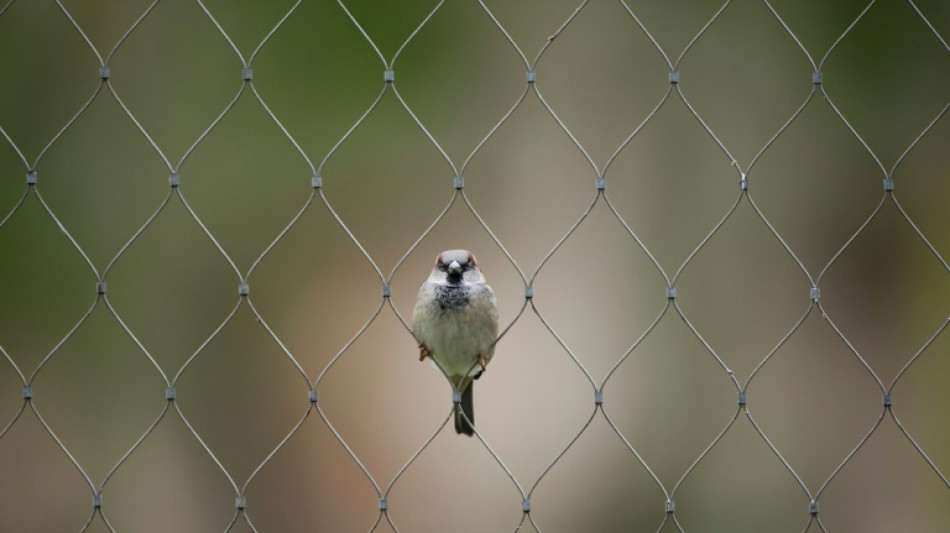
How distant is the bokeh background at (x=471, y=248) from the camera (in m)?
4.04

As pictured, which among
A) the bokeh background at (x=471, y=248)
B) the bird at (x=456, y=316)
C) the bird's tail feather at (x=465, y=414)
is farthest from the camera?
the bokeh background at (x=471, y=248)

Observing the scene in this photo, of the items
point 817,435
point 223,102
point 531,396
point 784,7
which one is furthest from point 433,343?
point 784,7

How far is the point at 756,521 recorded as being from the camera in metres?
4.12

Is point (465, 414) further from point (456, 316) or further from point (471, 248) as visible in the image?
point (471, 248)

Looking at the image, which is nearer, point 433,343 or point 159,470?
point 433,343

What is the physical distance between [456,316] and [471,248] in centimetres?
105

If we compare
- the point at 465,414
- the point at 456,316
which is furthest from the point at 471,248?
the point at 456,316

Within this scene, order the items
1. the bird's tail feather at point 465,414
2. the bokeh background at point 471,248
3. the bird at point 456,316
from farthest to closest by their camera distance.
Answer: the bokeh background at point 471,248 → the bird's tail feather at point 465,414 → the bird at point 456,316

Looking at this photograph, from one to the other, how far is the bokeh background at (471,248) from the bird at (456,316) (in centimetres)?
96

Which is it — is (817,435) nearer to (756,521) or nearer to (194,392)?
(756,521)

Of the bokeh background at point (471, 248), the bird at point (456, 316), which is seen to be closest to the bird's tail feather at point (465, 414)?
the bird at point (456, 316)

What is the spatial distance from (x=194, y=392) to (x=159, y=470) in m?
0.28

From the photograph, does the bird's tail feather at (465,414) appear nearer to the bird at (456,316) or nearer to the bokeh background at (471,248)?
the bird at (456,316)

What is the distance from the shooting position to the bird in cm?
300
